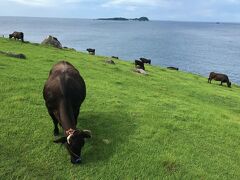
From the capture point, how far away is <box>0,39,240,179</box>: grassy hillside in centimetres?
1050

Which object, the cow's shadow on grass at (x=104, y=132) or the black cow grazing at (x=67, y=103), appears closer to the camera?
the black cow grazing at (x=67, y=103)

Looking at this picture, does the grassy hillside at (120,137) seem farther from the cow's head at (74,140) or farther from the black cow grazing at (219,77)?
the black cow grazing at (219,77)

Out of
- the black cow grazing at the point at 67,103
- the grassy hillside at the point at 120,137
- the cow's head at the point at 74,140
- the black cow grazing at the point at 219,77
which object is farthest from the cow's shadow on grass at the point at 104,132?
the black cow grazing at the point at 219,77

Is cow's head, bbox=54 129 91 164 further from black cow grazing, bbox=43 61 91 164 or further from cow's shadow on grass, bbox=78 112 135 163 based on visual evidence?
cow's shadow on grass, bbox=78 112 135 163

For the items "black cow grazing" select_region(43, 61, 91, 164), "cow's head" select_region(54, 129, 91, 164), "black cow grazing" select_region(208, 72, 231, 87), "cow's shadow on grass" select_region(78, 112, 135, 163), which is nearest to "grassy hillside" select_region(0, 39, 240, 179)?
"cow's shadow on grass" select_region(78, 112, 135, 163)

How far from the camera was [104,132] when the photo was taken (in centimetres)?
1273

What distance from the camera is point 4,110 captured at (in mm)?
13203

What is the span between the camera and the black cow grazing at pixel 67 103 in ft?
32.5

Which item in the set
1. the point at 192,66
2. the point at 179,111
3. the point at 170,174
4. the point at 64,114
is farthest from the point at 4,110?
the point at 192,66

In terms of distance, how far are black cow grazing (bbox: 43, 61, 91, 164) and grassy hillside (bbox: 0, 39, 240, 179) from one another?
0.80 meters

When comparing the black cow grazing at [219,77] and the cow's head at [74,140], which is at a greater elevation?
the cow's head at [74,140]

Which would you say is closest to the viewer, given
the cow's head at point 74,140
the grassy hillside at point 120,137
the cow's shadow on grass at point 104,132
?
the cow's head at point 74,140

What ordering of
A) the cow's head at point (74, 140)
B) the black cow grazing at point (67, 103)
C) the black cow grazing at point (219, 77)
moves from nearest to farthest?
the cow's head at point (74, 140) < the black cow grazing at point (67, 103) < the black cow grazing at point (219, 77)

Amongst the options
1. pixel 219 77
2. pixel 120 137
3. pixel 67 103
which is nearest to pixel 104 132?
pixel 120 137
